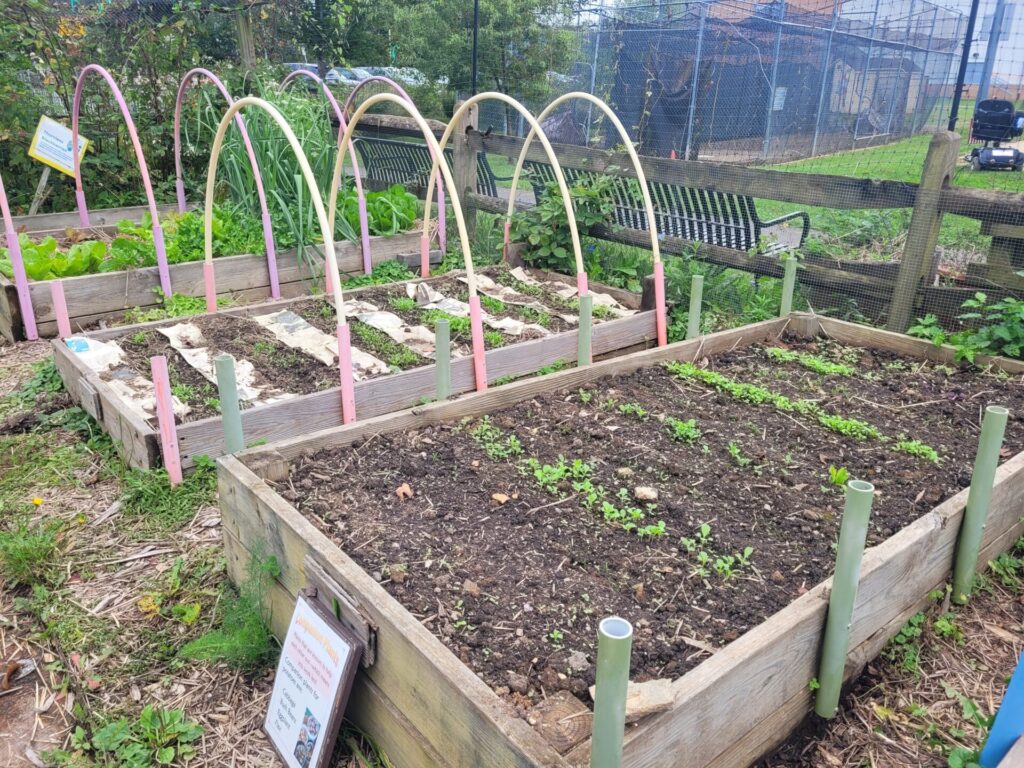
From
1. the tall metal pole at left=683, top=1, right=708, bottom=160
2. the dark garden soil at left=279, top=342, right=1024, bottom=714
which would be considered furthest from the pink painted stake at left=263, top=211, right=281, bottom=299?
the tall metal pole at left=683, top=1, right=708, bottom=160

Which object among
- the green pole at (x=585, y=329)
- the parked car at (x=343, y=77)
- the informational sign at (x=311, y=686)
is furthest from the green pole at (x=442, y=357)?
the parked car at (x=343, y=77)

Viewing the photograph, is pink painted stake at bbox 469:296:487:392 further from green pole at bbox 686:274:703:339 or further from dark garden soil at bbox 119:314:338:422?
green pole at bbox 686:274:703:339

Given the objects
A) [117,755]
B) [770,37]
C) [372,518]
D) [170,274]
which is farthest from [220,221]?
[770,37]

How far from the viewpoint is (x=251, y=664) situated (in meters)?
2.22

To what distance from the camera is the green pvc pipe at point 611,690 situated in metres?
1.17

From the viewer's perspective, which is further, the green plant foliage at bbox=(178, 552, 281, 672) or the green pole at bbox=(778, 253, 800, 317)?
the green pole at bbox=(778, 253, 800, 317)

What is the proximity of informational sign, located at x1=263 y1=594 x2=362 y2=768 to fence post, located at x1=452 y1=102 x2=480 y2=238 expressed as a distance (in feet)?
16.1

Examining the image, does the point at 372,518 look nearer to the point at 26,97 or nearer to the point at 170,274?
the point at 170,274

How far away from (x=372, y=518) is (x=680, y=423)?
4.35 feet

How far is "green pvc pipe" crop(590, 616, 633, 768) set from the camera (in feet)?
3.84

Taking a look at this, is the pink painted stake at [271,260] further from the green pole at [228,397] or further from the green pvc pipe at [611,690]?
the green pvc pipe at [611,690]

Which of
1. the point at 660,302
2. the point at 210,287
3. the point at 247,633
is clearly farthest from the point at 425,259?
the point at 247,633

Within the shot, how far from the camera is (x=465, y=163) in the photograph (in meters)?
6.39

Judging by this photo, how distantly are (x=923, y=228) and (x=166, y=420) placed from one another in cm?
381
